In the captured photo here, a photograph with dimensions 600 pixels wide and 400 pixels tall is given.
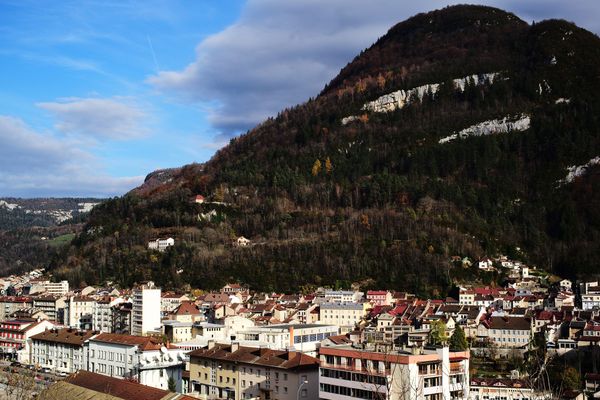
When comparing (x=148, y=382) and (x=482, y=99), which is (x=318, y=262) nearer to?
(x=148, y=382)

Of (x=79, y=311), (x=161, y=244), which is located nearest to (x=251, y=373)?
(x=79, y=311)

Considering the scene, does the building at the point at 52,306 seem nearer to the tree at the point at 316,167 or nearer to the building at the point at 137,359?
the building at the point at 137,359

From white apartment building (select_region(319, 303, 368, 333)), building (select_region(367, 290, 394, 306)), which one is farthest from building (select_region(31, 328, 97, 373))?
building (select_region(367, 290, 394, 306))

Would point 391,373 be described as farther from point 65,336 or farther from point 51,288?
point 51,288

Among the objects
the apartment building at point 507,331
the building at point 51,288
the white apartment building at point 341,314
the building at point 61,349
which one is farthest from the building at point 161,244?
the apartment building at point 507,331

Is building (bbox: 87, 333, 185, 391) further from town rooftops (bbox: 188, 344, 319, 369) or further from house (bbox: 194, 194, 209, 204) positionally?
house (bbox: 194, 194, 209, 204)

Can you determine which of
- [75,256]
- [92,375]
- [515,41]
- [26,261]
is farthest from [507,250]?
[26,261]
